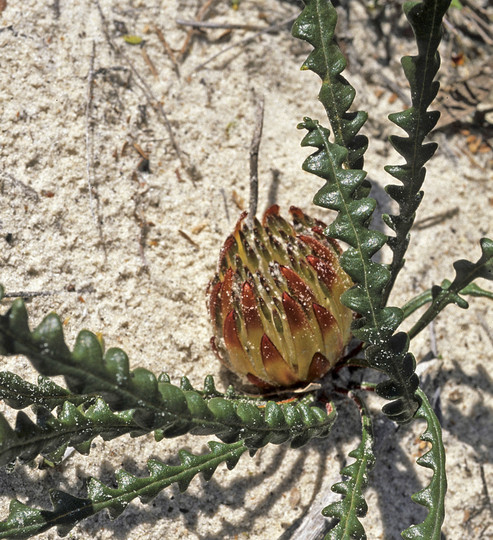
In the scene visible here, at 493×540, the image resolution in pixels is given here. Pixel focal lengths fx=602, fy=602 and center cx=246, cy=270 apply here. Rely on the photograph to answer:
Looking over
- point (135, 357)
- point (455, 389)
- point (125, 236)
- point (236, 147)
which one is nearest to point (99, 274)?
point (125, 236)

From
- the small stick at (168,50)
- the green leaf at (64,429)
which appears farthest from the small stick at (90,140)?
the green leaf at (64,429)

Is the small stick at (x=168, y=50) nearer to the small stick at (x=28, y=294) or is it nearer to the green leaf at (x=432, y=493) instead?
the small stick at (x=28, y=294)

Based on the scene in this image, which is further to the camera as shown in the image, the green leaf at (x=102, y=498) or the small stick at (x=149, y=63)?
the small stick at (x=149, y=63)

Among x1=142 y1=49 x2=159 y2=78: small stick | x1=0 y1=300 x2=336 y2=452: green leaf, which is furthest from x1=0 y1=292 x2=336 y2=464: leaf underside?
x1=142 y1=49 x2=159 y2=78: small stick

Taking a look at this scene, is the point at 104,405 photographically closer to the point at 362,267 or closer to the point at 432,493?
the point at 362,267

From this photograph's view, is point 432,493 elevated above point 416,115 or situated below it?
below

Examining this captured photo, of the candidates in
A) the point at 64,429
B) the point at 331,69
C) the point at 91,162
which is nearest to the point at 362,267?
the point at 331,69
